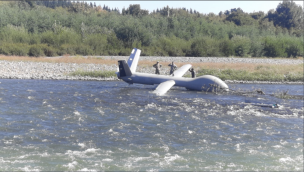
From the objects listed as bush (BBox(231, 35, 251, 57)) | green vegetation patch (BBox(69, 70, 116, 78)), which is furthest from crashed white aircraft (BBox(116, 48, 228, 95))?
bush (BBox(231, 35, 251, 57))

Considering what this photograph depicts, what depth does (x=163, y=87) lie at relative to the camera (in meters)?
25.2

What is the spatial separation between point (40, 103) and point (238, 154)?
13466 millimetres

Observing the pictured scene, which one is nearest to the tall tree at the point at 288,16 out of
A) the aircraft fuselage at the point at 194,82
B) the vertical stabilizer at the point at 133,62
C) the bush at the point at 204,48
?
the bush at the point at 204,48

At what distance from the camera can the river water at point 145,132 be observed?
1259 cm

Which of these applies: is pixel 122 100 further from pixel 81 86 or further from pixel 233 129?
pixel 233 129

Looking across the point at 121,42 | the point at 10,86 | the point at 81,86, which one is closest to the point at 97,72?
the point at 81,86

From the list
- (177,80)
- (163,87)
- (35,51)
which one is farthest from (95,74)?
(35,51)

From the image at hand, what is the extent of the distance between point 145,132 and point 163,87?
30.1ft

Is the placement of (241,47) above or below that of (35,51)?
above

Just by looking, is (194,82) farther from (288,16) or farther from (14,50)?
(288,16)

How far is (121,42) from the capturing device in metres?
56.6

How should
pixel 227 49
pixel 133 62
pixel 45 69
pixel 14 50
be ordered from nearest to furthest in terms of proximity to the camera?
pixel 133 62
pixel 45 69
pixel 14 50
pixel 227 49

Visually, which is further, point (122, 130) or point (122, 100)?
point (122, 100)

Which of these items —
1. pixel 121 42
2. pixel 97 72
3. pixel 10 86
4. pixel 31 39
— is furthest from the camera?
pixel 121 42
